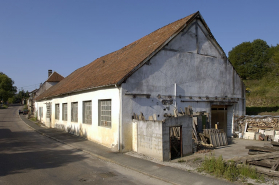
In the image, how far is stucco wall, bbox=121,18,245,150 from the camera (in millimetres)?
12141

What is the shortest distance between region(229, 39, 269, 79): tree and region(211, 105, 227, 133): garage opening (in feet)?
101

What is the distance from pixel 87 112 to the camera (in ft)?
52.5

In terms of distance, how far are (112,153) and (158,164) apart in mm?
2928

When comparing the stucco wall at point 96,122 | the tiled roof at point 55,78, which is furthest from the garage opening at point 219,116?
the tiled roof at point 55,78

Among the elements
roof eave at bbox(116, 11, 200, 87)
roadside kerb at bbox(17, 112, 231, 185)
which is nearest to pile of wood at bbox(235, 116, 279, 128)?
roof eave at bbox(116, 11, 200, 87)

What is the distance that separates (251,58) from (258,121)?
1368 inches

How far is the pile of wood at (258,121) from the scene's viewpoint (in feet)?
49.5

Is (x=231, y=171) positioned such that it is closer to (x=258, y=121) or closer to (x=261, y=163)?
(x=261, y=163)

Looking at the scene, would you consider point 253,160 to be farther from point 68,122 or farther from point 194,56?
point 68,122

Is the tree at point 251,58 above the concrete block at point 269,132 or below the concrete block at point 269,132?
above

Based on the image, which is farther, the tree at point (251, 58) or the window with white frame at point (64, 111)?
the tree at point (251, 58)

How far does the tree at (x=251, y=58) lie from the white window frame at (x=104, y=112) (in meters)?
38.1

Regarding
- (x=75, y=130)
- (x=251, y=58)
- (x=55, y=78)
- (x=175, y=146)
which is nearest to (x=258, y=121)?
(x=175, y=146)

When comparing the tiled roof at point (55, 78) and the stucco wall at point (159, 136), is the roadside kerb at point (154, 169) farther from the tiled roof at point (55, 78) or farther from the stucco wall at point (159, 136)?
the tiled roof at point (55, 78)
